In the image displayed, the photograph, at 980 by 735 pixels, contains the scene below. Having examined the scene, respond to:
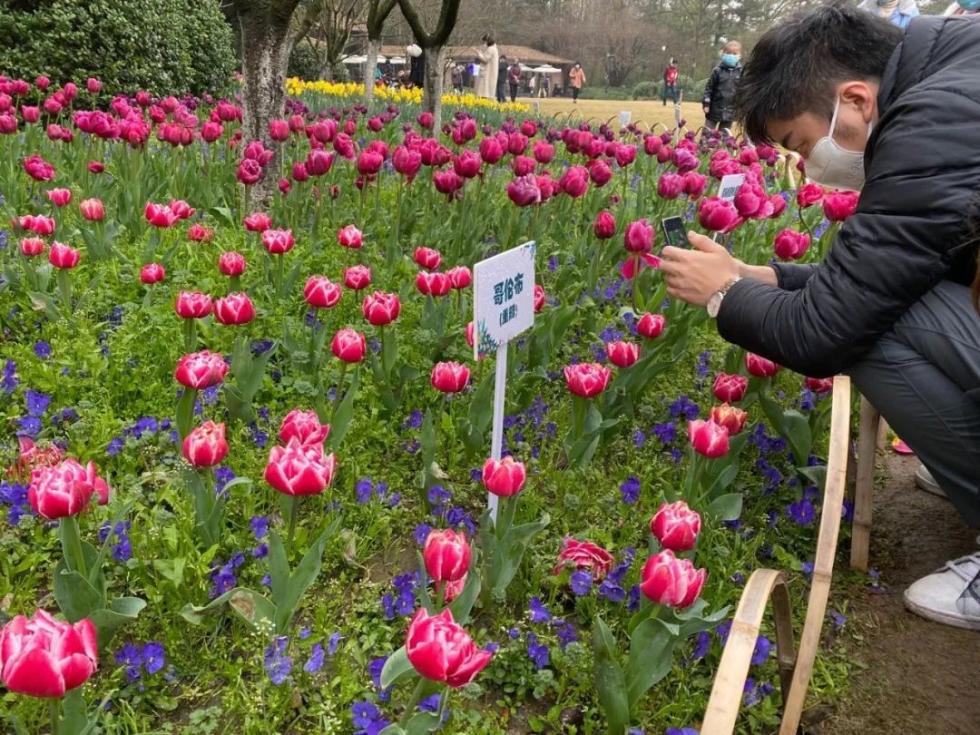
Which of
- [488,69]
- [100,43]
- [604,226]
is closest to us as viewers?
[604,226]

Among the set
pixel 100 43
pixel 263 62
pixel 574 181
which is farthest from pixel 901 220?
pixel 100 43

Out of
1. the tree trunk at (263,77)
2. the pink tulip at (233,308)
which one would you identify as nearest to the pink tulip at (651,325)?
the pink tulip at (233,308)

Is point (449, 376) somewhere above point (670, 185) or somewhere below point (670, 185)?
below

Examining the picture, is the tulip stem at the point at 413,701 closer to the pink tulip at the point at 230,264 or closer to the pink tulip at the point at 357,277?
the pink tulip at the point at 357,277

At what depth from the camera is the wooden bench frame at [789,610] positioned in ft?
3.45

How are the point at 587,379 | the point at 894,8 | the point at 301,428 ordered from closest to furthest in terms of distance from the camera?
the point at 301,428, the point at 587,379, the point at 894,8

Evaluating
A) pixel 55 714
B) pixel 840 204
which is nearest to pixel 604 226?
pixel 840 204

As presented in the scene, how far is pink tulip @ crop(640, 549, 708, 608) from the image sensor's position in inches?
54.1

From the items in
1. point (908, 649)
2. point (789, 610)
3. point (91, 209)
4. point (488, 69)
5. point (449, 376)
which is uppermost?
point (488, 69)

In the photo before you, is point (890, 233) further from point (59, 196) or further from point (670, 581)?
point (59, 196)

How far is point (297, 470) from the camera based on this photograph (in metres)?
1.44

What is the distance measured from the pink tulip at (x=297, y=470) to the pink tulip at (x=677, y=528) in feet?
1.97

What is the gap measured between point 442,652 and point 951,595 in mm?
1639

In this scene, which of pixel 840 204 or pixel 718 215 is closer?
pixel 718 215
